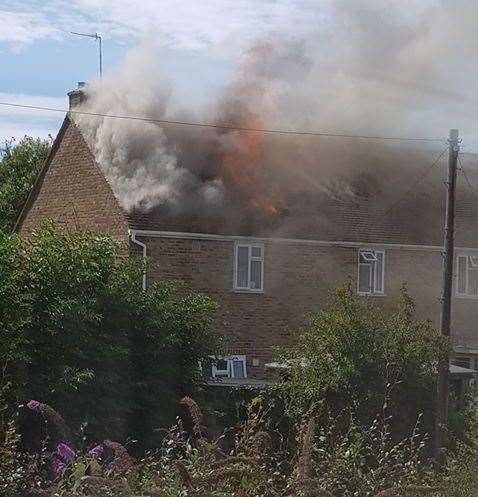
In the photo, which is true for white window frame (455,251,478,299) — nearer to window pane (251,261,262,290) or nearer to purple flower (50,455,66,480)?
window pane (251,261,262,290)

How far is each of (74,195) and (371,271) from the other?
8.46 meters

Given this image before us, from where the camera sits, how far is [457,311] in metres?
31.1

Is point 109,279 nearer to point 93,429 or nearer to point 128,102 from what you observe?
point 93,429

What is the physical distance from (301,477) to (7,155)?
3767 centimetres

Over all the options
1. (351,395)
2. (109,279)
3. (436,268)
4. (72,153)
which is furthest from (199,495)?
(72,153)

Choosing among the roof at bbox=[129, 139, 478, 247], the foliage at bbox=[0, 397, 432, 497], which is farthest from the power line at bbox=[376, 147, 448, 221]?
the foliage at bbox=[0, 397, 432, 497]

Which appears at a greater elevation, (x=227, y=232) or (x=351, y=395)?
(x=227, y=232)

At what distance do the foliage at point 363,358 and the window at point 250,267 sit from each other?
10.3 metres

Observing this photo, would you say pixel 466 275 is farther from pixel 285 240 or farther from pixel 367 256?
pixel 285 240

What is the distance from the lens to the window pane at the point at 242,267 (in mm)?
28078

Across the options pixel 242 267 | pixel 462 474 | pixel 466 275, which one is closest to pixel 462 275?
pixel 466 275

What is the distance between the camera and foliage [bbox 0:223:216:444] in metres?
13.8

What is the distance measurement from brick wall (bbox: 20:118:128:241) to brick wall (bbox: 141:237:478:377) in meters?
1.78

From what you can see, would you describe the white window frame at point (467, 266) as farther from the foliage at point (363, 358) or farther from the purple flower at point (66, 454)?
the purple flower at point (66, 454)
